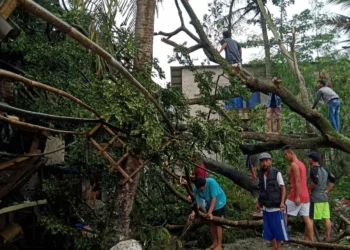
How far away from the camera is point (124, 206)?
18.2 ft

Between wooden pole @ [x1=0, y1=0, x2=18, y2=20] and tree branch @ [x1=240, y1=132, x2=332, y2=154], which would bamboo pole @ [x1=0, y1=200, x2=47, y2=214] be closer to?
tree branch @ [x1=240, y1=132, x2=332, y2=154]

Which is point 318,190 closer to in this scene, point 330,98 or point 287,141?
point 287,141

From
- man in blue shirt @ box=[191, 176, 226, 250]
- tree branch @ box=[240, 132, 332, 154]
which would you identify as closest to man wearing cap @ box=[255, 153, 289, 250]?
man in blue shirt @ box=[191, 176, 226, 250]

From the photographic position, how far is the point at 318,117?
807cm

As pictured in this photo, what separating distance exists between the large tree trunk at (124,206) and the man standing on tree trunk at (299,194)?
2471mm

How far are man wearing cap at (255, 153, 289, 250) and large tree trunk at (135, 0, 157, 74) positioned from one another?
2.30 meters

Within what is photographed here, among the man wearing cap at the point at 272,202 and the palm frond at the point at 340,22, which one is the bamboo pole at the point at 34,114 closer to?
the man wearing cap at the point at 272,202

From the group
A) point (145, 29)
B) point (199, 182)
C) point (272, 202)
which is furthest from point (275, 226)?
point (145, 29)

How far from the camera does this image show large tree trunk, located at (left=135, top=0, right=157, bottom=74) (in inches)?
235

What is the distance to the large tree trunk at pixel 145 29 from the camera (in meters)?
5.97

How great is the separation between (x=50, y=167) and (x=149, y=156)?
3.27m

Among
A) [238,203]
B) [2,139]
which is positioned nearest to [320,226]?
[238,203]

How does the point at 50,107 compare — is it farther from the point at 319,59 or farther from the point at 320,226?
the point at 319,59

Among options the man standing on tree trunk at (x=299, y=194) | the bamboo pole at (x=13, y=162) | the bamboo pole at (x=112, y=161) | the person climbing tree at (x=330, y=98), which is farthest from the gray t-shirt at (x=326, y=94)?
the bamboo pole at (x=13, y=162)
